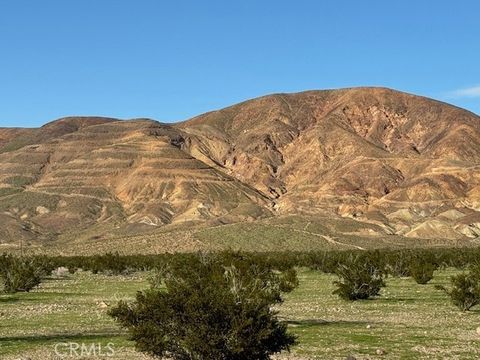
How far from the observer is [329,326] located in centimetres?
2406

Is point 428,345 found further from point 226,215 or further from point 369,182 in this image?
point 369,182

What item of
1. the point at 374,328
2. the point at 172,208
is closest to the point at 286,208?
the point at 172,208

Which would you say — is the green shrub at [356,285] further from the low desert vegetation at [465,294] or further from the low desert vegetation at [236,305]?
the low desert vegetation at [465,294]

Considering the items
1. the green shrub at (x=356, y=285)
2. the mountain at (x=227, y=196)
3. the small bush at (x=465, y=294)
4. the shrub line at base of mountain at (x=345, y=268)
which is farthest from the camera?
the mountain at (x=227, y=196)

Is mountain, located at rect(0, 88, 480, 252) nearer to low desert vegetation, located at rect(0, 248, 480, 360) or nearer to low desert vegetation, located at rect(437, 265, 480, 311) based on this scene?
low desert vegetation, located at rect(0, 248, 480, 360)

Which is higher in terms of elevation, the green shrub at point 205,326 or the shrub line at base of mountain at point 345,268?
the green shrub at point 205,326

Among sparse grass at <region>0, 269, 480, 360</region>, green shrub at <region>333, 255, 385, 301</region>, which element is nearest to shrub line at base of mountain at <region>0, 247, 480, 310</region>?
green shrub at <region>333, 255, 385, 301</region>

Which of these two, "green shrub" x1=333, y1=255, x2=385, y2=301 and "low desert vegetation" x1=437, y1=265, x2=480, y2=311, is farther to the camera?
"green shrub" x1=333, y1=255, x2=385, y2=301

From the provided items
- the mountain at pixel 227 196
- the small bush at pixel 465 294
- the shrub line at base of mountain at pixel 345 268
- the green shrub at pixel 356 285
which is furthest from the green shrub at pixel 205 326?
the mountain at pixel 227 196

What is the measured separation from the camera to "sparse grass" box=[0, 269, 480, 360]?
735 inches

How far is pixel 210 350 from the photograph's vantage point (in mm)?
13930

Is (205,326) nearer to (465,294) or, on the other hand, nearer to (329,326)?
(329,326)

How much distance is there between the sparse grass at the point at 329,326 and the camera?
1867cm

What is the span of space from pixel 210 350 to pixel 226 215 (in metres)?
145
